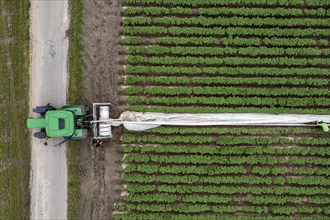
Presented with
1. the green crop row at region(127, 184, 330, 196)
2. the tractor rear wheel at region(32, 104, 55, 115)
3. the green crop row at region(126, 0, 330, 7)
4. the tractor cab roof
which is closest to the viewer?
the tractor cab roof

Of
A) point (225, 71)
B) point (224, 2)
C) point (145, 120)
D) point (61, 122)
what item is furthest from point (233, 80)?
point (61, 122)

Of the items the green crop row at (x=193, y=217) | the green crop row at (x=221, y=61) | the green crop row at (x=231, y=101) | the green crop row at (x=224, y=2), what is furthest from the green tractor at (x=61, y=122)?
the green crop row at (x=224, y=2)

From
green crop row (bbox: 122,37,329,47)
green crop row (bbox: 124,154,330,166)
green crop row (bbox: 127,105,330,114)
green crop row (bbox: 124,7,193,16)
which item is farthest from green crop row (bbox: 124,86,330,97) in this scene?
green crop row (bbox: 124,7,193,16)

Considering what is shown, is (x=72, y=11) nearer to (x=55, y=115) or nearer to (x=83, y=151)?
(x=55, y=115)

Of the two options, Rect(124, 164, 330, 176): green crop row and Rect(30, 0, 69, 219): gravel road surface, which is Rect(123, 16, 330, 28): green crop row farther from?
Rect(124, 164, 330, 176): green crop row

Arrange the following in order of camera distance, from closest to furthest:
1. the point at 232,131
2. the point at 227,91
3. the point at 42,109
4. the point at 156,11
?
1. the point at 42,109
2. the point at 232,131
3. the point at 227,91
4. the point at 156,11

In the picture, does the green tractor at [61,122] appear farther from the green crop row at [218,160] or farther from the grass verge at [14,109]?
the green crop row at [218,160]

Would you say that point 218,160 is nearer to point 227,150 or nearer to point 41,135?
point 227,150
